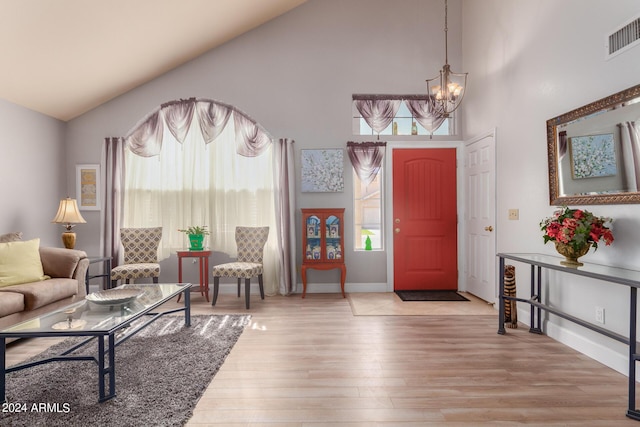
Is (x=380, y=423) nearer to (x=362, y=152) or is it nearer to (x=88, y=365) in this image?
(x=88, y=365)

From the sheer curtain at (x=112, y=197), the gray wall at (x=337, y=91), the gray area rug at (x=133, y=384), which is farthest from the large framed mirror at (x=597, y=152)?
the sheer curtain at (x=112, y=197)

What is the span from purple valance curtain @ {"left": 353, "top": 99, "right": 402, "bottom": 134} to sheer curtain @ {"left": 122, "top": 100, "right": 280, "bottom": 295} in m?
1.41

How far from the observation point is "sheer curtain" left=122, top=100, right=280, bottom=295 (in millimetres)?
4988

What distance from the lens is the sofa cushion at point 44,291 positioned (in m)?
3.04

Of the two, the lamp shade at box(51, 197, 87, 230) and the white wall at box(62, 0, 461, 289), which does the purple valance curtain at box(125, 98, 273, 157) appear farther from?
the lamp shade at box(51, 197, 87, 230)

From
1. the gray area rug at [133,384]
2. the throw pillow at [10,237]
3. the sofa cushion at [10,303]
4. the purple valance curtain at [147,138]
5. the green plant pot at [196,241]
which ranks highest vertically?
the purple valance curtain at [147,138]

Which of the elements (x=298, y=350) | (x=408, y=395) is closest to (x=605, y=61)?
(x=408, y=395)

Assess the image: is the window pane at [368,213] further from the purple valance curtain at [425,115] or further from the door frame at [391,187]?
the purple valance curtain at [425,115]

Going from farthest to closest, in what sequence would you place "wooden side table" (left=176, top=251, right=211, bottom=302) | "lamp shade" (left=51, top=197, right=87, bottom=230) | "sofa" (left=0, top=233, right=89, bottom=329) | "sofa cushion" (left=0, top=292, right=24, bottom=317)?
1. "wooden side table" (left=176, top=251, right=211, bottom=302)
2. "lamp shade" (left=51, top=197, right=87, bottom=230)
3. "sofa" (left=0, top=233, right=89, bottom=329)
4. "sofa cushion" (left=0, top=292, right=24, bottom=317)

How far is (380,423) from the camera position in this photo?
194 centimetres

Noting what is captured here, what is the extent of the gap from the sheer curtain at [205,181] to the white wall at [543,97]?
115 inches

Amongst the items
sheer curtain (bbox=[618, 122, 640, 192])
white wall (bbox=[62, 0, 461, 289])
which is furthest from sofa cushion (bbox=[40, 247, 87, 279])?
sheer curtain (bbox=[618, 122, 640, 192])

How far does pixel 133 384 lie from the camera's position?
2.33 meters

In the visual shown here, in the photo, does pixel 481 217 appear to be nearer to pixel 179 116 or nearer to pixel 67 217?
pixel 179 116
